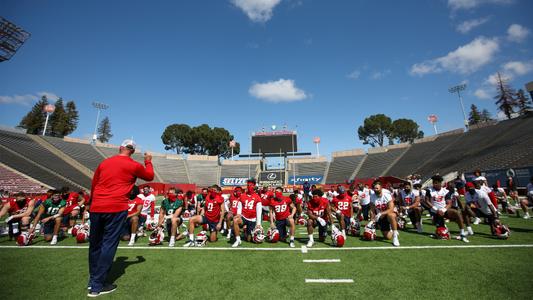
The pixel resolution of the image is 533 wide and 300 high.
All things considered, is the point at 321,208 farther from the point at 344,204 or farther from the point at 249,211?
the point at 249,211

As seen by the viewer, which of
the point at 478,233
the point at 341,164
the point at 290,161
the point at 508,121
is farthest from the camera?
the point at 290,161

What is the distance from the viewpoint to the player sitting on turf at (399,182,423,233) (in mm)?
8859

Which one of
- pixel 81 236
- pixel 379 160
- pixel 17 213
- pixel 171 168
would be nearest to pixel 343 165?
pixel 379 160

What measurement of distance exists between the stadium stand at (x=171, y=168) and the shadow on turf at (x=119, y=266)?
4472 centimetres

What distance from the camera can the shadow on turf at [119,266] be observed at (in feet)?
15.4

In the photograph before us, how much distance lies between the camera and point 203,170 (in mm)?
55344

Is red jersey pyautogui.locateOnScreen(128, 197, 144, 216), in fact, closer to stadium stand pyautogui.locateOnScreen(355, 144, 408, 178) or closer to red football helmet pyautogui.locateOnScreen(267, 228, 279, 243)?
red football helmet pyautogui.locateOnScreen(267, 228, 279, 243)

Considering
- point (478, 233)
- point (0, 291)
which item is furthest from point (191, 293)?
point (478, 233)

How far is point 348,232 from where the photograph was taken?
889 cm

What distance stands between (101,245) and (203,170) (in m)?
52.8

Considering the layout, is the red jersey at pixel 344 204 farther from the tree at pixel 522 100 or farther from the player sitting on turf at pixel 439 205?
the tree at pixel 522 100

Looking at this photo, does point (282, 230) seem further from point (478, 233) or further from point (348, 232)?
point (478, 233)

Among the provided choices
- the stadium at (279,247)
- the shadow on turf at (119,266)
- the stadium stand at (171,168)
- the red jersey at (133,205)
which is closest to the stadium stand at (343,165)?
the stadium stand at (171,168)

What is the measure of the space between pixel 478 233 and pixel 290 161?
165 feet
